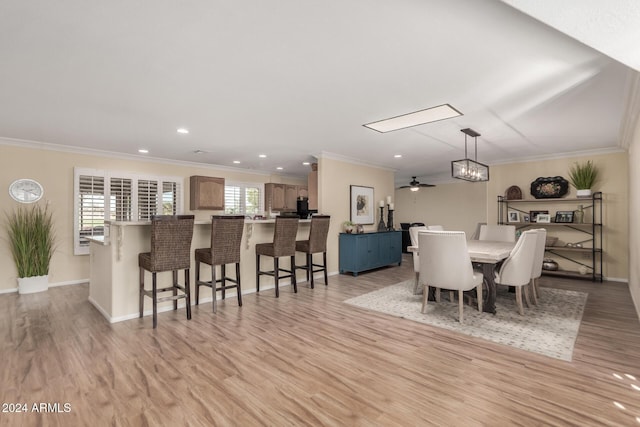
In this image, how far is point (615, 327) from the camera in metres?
3.09

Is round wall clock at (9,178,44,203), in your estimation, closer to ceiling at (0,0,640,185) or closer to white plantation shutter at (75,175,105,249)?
white plantation shutter at (75,175,105,249)

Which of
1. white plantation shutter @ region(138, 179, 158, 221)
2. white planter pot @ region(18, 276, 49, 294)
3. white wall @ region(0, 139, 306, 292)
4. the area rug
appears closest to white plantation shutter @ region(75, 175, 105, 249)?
white wall @ region(0, 139, 306, 292)

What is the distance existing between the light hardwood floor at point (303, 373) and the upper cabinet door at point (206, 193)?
348cm

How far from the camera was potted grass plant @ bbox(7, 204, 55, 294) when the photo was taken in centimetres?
452

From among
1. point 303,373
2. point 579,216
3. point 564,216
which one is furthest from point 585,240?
point 303,373

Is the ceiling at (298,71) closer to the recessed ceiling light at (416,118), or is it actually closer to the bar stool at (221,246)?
the recessed ceiling light at (416,118)

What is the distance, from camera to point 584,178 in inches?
211

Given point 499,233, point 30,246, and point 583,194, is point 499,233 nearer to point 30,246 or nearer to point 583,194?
point 583,194

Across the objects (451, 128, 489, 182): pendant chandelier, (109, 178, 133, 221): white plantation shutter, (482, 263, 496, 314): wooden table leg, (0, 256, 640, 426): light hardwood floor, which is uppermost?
(451, 128, 489, 182): pendant chandelier

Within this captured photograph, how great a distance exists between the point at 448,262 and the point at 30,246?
5.88m

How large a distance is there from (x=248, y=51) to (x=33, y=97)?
2399 millimetres

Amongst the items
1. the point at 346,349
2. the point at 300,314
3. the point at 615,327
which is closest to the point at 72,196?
the point at 300,314

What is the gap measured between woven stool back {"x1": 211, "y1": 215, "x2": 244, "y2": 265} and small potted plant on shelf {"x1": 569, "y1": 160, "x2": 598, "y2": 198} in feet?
19.2

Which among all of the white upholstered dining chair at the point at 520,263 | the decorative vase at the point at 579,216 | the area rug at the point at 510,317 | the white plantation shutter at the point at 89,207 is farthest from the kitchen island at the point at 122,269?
the decorative vase at the point at 579,216
